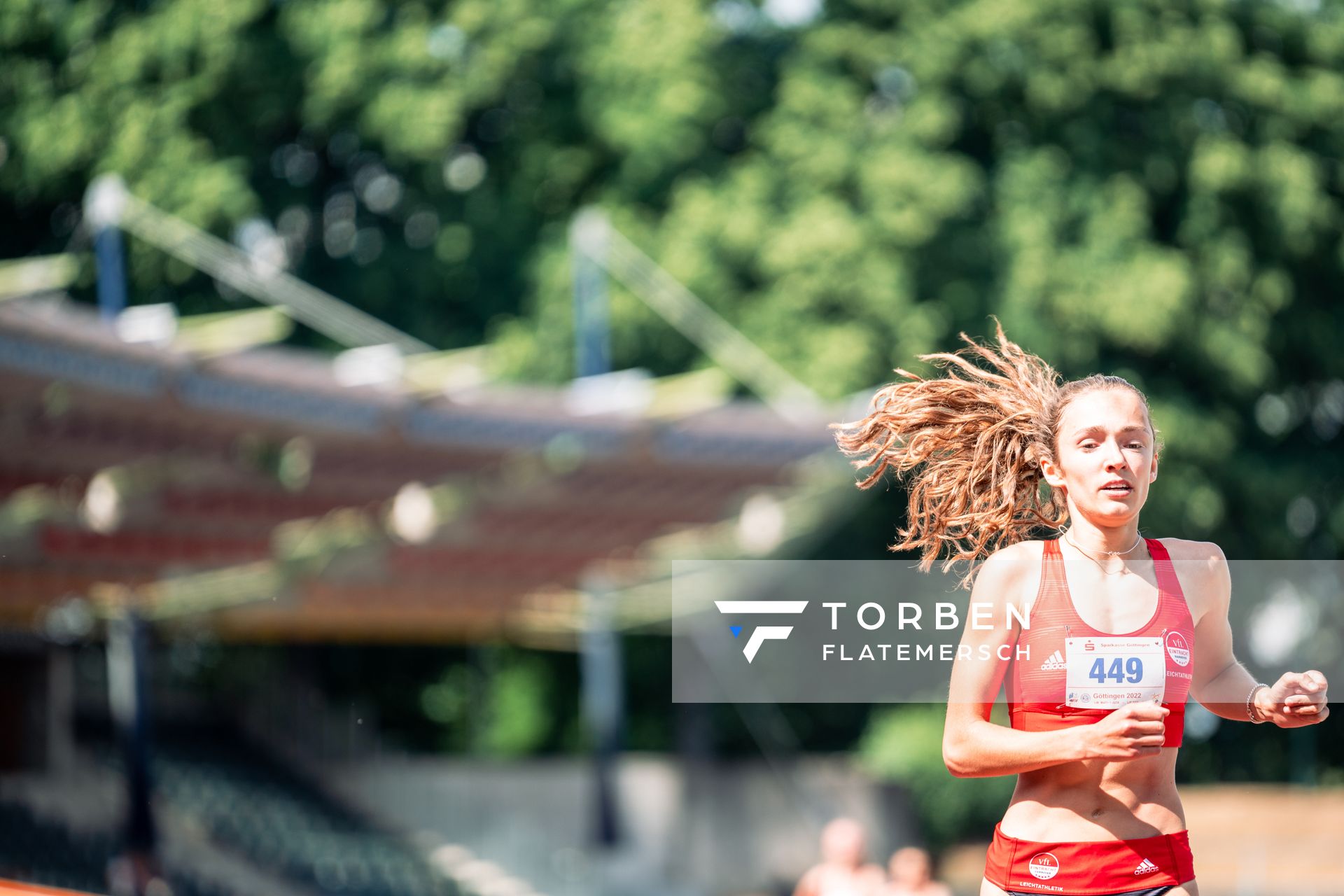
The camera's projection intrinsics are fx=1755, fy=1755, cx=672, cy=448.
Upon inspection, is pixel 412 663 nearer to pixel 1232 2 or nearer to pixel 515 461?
pixel 515 461

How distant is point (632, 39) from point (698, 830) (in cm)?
1048

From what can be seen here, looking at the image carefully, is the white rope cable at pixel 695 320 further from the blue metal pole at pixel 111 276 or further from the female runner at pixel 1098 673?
the female runner at pixel 1098 673

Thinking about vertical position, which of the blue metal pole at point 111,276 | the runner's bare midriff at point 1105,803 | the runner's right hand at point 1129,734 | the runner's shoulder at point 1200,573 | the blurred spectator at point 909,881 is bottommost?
the blurred spectator at point 909,881

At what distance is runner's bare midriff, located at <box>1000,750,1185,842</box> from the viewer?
302 centimetres

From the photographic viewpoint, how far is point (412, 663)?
2748 cm

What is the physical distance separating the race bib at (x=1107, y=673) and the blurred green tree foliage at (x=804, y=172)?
17785 millimetres

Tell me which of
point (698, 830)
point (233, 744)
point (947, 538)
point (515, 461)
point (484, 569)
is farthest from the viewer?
point (233, 744)

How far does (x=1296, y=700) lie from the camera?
2971 mm

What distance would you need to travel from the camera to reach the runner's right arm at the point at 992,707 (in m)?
2.86

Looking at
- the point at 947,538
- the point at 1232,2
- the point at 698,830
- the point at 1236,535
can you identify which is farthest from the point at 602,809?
the point at 947,538

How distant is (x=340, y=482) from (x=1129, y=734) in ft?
44.0

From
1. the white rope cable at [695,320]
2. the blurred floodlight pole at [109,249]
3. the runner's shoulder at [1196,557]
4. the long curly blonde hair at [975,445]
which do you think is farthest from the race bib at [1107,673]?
the white rope cable at [695,320]

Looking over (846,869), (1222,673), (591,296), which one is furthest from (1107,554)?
(591,296)

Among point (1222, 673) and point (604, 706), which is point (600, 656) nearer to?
point (604, 706)
